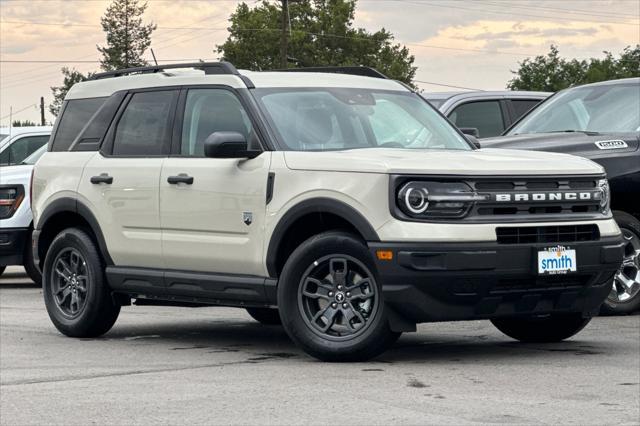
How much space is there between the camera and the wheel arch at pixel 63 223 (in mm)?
10891

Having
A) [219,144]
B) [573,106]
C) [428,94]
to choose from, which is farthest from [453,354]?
[428,94]

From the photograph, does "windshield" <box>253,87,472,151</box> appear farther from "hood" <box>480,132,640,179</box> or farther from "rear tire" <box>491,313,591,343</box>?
"hood" <box>480,132,640,179</box>

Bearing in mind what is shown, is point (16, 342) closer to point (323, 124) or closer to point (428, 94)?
point (323, 124)

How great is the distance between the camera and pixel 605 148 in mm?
11820

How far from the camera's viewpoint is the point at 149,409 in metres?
7.40

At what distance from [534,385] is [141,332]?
172 inches

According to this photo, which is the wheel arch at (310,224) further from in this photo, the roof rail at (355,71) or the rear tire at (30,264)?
the rear tire at (30,264)

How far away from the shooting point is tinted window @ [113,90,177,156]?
34.5ft

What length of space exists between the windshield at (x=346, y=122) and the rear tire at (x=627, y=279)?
1991 millimetres

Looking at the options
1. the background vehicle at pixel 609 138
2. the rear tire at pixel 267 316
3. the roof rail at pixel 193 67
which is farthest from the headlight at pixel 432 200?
the rear tire at pixel 267 316

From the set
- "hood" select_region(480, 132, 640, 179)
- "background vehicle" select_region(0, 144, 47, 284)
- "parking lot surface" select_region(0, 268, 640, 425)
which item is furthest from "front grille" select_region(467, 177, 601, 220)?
"background vehicle" select_region(0, 144, 47, 284)

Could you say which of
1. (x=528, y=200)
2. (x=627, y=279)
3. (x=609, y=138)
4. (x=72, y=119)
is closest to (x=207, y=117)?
(x=72, y=119)

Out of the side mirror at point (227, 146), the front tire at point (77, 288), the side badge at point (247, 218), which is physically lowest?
the front tire at point (77, 288)

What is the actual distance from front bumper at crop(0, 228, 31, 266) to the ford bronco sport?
214 inches
